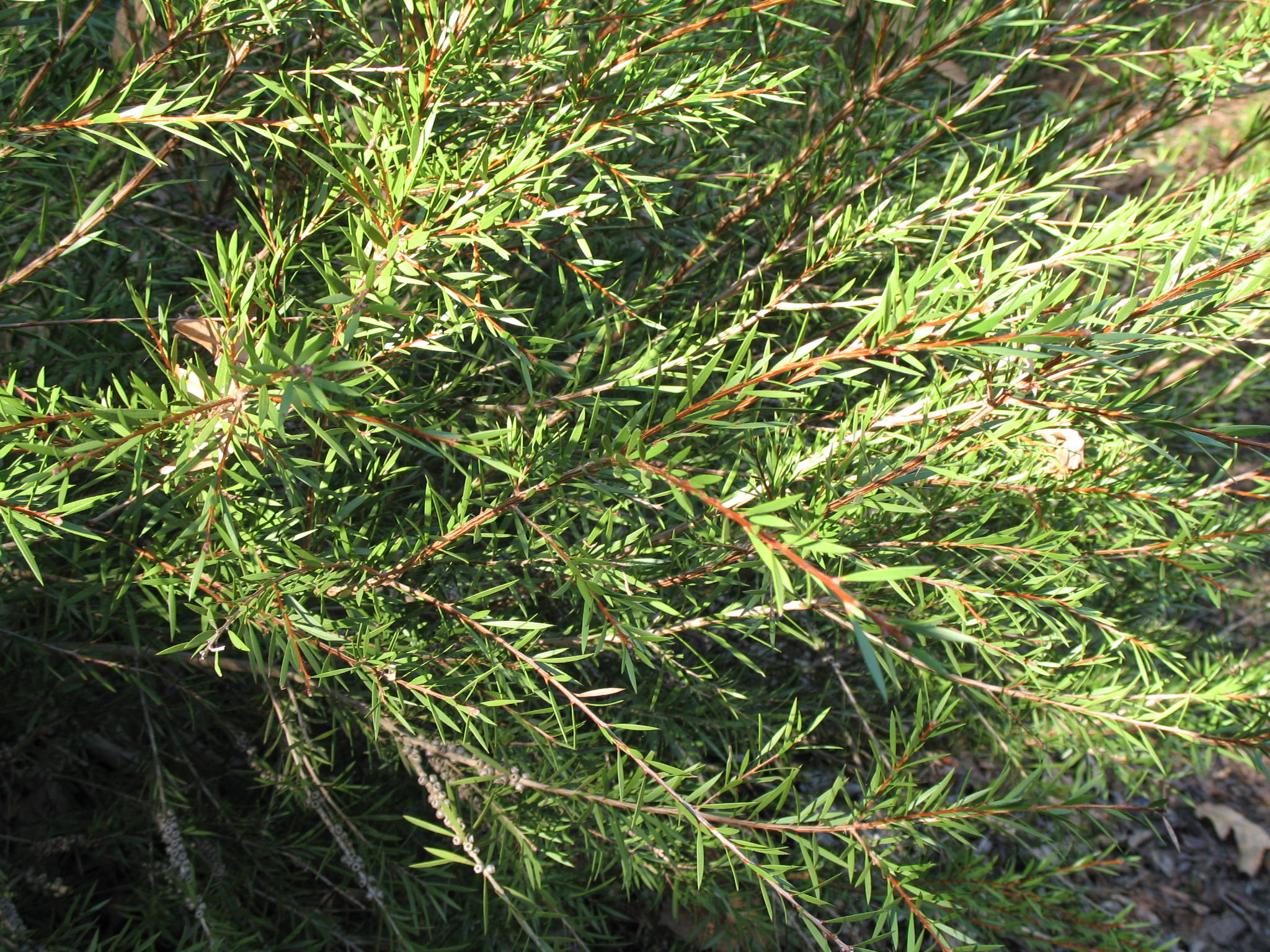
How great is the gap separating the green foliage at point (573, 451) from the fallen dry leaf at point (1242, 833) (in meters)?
1.29

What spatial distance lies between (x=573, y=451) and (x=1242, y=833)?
2385mm

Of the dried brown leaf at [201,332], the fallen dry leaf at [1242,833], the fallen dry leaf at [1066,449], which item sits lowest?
the fallen dry leaf at [1242,833]

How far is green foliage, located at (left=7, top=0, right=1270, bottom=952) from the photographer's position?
539 millimetres

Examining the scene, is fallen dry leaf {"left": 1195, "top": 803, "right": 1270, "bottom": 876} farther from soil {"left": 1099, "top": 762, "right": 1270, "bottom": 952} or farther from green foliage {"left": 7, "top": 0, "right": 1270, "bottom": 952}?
green foliage {"left": 7, "top": 0, "right": 1270, "bottom": 952}

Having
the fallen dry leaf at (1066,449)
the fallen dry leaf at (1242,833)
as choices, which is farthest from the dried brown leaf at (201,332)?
the fallen dry leaf at (1242,833)

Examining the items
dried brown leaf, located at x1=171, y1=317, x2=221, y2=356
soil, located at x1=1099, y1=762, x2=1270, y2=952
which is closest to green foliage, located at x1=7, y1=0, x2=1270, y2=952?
dried brown leaf, located at x1=171, y1=317, x2=221, y2=356

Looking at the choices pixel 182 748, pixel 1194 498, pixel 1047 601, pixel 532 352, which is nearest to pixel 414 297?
pixel 532 352

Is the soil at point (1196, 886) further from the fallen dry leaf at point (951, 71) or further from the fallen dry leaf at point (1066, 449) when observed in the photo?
the fallen dry leaf at point (951, 71)

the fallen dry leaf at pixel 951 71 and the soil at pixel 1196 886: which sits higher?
the fallen dry leaf at pixel 951 71

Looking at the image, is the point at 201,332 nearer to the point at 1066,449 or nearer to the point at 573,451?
the point at 573,451

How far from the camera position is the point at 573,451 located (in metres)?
0.57

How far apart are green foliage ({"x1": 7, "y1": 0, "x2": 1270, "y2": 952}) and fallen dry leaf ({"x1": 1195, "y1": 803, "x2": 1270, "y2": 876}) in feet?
4.23

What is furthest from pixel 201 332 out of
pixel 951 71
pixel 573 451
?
pixel 951 71

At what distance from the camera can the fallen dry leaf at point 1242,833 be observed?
2.09 meters
